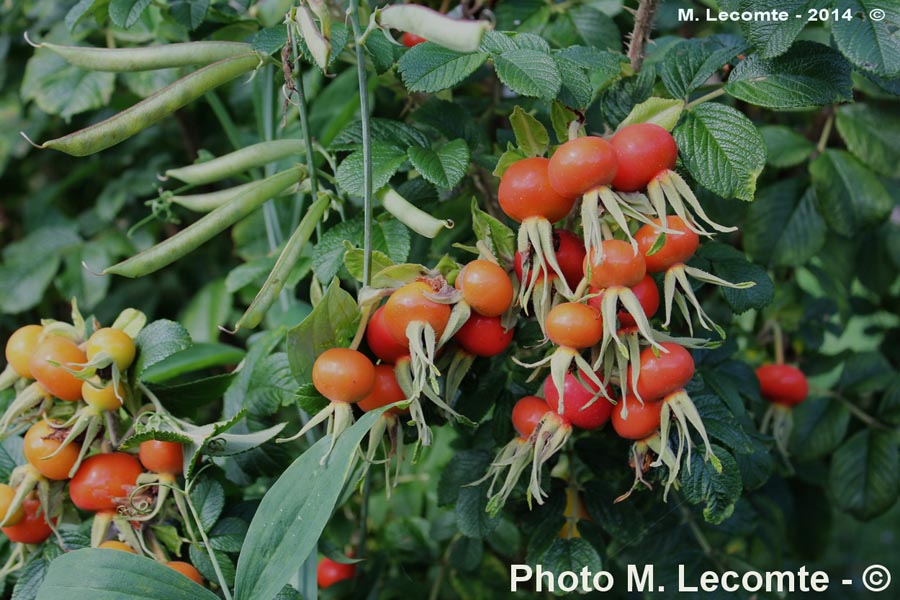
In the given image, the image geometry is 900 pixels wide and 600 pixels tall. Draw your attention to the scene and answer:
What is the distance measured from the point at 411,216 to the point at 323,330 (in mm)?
133

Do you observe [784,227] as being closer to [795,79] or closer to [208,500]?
[795,79]

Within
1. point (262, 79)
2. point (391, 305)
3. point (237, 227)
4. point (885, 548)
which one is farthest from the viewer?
point (885, 548)

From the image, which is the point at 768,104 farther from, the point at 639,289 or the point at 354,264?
the point at 354,264

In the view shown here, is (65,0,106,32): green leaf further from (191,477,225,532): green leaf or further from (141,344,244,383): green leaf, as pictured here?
(191,477,225,532): green leaf

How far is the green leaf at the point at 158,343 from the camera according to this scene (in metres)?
0.77

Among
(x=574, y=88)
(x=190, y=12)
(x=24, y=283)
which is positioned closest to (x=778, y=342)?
(x=574, y=88)

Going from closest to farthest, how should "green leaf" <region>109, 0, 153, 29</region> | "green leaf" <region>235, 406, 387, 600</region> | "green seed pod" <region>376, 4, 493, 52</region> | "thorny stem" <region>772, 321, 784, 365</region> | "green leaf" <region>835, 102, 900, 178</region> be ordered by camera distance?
"green seed pod" <region>376, 4, 493, 52</region>, "green leaf" <region>235, 406, 387, 600</region>, "green leaf" <region>109, 0, 153, 29</region>, "green leaf" <region>835, 102, 900, 178</region>, "thorny stem" <region>772, 321, 784, 365</region>

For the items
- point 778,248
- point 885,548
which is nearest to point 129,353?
point 778,248

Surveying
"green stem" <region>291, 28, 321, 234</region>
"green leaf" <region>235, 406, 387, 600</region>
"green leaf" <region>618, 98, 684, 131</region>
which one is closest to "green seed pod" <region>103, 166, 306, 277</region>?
"green stem" <region>291, 28, 321, 234</region>

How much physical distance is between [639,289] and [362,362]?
0.77 ft

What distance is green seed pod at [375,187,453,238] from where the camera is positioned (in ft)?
2.41

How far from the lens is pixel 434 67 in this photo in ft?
2.54

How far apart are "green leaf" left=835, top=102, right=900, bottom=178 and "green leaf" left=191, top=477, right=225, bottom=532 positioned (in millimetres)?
972

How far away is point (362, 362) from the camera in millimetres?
689
